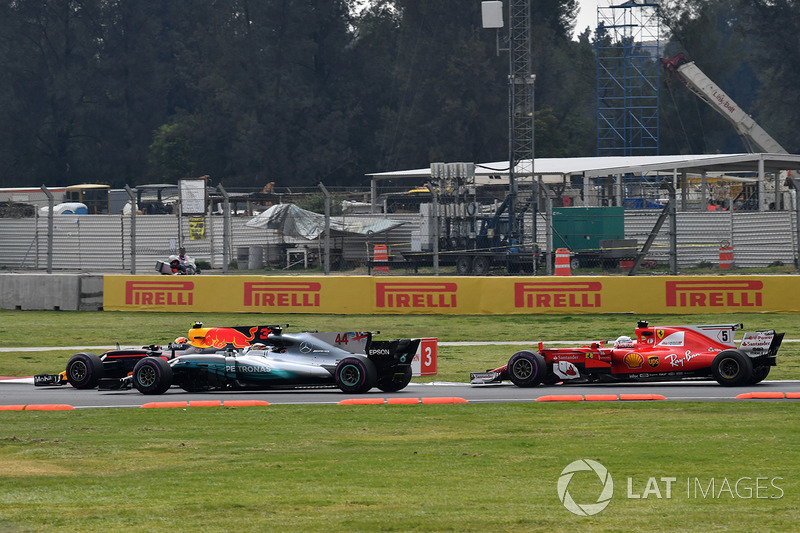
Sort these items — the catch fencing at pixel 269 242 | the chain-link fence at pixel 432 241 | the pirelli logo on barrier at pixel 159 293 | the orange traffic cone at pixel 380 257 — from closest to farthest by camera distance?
1. the pirelli logo on barrier at pixel 159 293
2. the orange traffic cone at pixel 380 257
3. the chain-link fence at pixel 432 241
4. the catch fencing at pixel 269 242

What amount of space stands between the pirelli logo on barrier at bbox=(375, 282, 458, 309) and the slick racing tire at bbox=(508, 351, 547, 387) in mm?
10013

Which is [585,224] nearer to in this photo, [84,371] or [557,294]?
[557,294]

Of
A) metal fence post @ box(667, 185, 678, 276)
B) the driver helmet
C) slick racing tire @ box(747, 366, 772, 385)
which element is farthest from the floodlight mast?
Result: slick racing tire @ box(747, 366, 772, 385)

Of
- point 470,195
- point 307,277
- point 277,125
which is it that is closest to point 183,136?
point 277,125

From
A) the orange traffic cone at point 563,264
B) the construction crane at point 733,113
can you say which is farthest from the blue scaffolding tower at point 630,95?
the orange traffic cone at point 563,264

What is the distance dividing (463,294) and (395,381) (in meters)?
10.1

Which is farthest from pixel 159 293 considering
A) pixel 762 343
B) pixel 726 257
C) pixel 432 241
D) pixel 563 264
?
pixel 762 343

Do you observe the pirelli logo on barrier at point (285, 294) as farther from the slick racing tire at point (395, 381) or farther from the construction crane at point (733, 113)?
the construction crane at point (733, 113)

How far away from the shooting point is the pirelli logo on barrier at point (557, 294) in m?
24.9

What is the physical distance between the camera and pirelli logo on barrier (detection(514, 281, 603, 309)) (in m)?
24.9

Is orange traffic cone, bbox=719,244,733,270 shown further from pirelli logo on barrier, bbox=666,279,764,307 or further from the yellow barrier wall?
the yellow barrier wall

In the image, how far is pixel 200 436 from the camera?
11.6 meters

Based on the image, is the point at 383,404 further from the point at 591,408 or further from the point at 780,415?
the point at 780,415

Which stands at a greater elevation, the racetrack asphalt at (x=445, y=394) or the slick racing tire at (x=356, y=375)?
the slick racing tire at (x=356, y=375)
